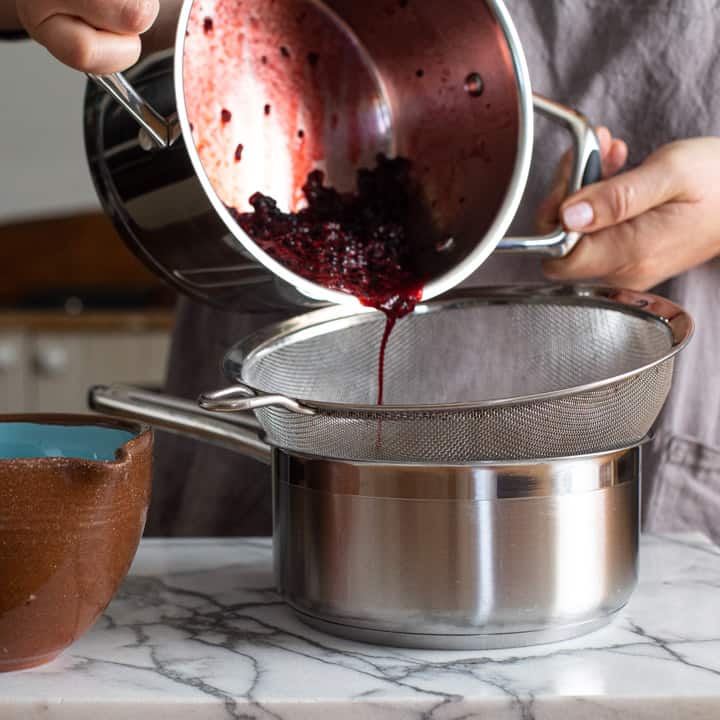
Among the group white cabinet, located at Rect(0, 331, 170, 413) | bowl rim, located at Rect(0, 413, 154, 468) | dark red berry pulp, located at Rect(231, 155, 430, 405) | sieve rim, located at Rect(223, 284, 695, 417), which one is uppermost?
dark red berry pulp, located at Rect(231, 155, 430, 405)

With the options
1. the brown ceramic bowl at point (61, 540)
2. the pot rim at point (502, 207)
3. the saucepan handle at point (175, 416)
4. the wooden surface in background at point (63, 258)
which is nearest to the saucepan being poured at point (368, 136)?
the pot rim at point (502, 207)

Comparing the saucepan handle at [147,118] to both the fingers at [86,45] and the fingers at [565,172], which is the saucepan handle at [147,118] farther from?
the fingers at [565,172]

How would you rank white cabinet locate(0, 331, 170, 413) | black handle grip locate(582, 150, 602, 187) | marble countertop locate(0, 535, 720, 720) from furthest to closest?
white cabinet locate(0, 331, 170, 413) < black handle grip locate(582, 150, 602, 187) < marble countertop locate(0, 535, 720, 720)

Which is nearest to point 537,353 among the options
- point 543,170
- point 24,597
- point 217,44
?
point 543,170

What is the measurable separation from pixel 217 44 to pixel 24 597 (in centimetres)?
45

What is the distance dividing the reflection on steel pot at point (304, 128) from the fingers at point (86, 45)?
0.05 metres

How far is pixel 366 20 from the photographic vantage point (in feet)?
2.95

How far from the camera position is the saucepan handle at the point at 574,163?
33.7 inches

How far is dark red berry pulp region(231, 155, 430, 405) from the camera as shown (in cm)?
80

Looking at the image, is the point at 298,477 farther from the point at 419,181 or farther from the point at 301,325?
the point at 419,181

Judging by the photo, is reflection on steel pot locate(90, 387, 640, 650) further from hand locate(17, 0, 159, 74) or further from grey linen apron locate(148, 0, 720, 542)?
grey linen apron locate(148, 0, 720, 542)

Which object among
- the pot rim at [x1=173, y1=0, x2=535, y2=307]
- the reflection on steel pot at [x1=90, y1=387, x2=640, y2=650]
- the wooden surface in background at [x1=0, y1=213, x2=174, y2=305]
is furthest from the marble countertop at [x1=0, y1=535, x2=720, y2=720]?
the wooden surface in background at [x1=0, y1=213, x2=174, y2=305]

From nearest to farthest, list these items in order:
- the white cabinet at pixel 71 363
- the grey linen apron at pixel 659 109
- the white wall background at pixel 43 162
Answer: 1. the grey linen apron at pixel 659 109
2. the white cabinet at pixel 71 363
3. the white wall background at pixel 43 162

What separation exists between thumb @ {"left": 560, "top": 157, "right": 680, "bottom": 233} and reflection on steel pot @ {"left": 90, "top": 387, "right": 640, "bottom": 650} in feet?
0.87
